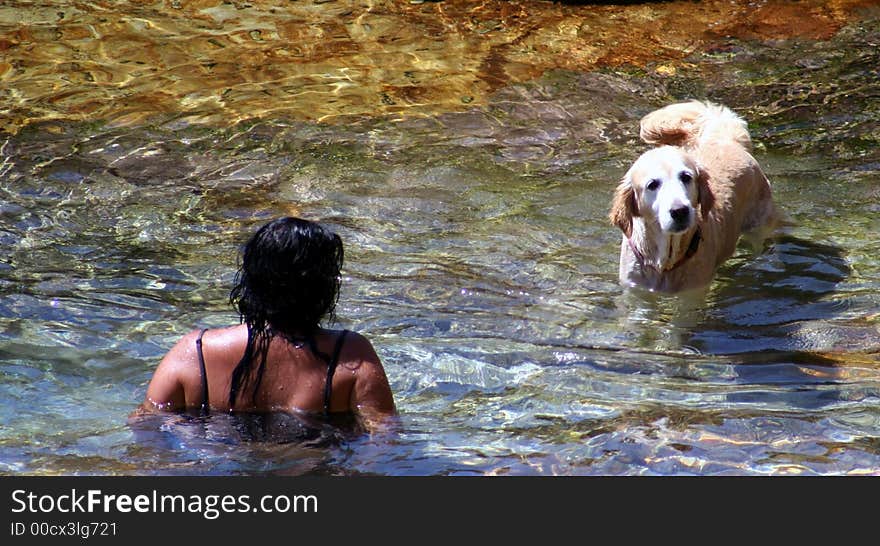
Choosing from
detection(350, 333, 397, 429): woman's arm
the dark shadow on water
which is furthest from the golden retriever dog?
detection(350, 333, 397, 429): woman's arm

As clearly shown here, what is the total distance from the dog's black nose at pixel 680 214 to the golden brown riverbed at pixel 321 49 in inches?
164

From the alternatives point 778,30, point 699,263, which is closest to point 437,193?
point 699,263

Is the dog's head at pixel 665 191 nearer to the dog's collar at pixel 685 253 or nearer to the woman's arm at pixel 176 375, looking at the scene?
the dog's collar at pixel 685 253

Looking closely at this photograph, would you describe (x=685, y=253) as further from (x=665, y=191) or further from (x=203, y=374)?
(x=203, y=374)

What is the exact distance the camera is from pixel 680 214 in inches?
240

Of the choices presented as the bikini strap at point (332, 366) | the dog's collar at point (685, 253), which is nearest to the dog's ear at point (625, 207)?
the dog's collar at point (685, 253)

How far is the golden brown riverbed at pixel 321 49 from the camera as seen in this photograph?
9906 mm

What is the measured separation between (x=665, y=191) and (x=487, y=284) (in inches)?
49.0

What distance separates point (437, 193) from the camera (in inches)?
325

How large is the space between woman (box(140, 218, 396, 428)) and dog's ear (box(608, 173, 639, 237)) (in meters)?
2.67

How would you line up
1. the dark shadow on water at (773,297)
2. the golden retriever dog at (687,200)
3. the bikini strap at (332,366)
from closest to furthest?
the bikini strap at (332,366) → the dark shadow on water at (773,297) → the golden retriever dog at (687,200)

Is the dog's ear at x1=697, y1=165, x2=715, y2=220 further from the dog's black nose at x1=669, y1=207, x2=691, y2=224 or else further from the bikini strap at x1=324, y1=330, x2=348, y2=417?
the bikini strap at x1=324, y1=330, x2=348, y2=417

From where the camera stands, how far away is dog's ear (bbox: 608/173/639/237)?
645 centimetres

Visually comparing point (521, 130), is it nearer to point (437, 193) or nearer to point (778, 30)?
point (437, 193)
